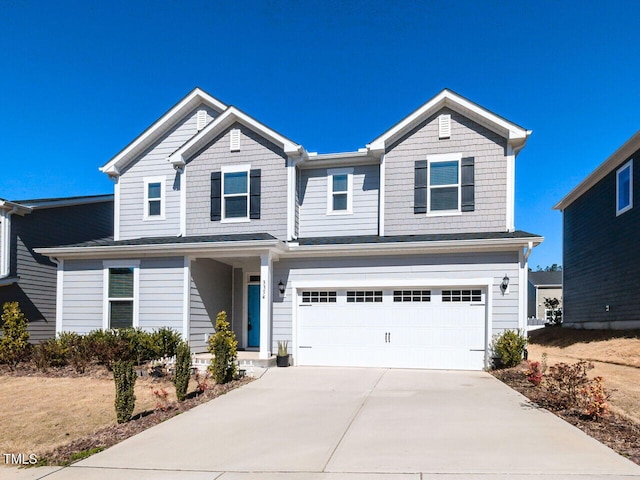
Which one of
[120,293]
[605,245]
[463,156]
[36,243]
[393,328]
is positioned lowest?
[393,328]

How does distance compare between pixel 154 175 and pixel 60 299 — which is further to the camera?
pixel 154 175

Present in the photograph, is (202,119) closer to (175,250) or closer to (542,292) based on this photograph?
(175,250)

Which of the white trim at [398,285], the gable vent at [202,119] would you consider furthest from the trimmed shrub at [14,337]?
the gable vent at [202,119]

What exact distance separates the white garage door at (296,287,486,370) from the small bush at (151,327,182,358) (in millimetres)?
3198

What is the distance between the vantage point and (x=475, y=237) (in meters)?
12.2

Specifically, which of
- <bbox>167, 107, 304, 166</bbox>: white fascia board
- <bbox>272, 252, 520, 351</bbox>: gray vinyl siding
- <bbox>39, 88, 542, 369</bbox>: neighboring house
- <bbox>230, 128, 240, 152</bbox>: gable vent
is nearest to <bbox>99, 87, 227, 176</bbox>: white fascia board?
<bbox>39, 88, 542, 369</bbox>: neighboring house

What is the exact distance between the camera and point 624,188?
1642 centimetres

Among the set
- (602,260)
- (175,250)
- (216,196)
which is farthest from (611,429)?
(602,260)

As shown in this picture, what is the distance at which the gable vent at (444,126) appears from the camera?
13.6 metres

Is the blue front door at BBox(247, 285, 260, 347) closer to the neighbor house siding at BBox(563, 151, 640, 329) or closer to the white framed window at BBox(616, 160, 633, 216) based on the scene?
the neighbor house siding at BBox(563, 151, 640, 329)

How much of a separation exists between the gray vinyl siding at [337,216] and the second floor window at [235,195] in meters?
1.63

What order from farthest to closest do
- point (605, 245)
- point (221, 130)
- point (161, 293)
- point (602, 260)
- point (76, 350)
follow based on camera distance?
point (602, 260) → point (605, 245) → point (221, 130) → point (161, 293) → point (76, 350)

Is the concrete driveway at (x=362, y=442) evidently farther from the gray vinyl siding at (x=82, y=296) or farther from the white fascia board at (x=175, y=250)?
the gray vinyl siding at (x=82, y=296)

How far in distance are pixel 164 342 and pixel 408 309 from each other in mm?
6235
